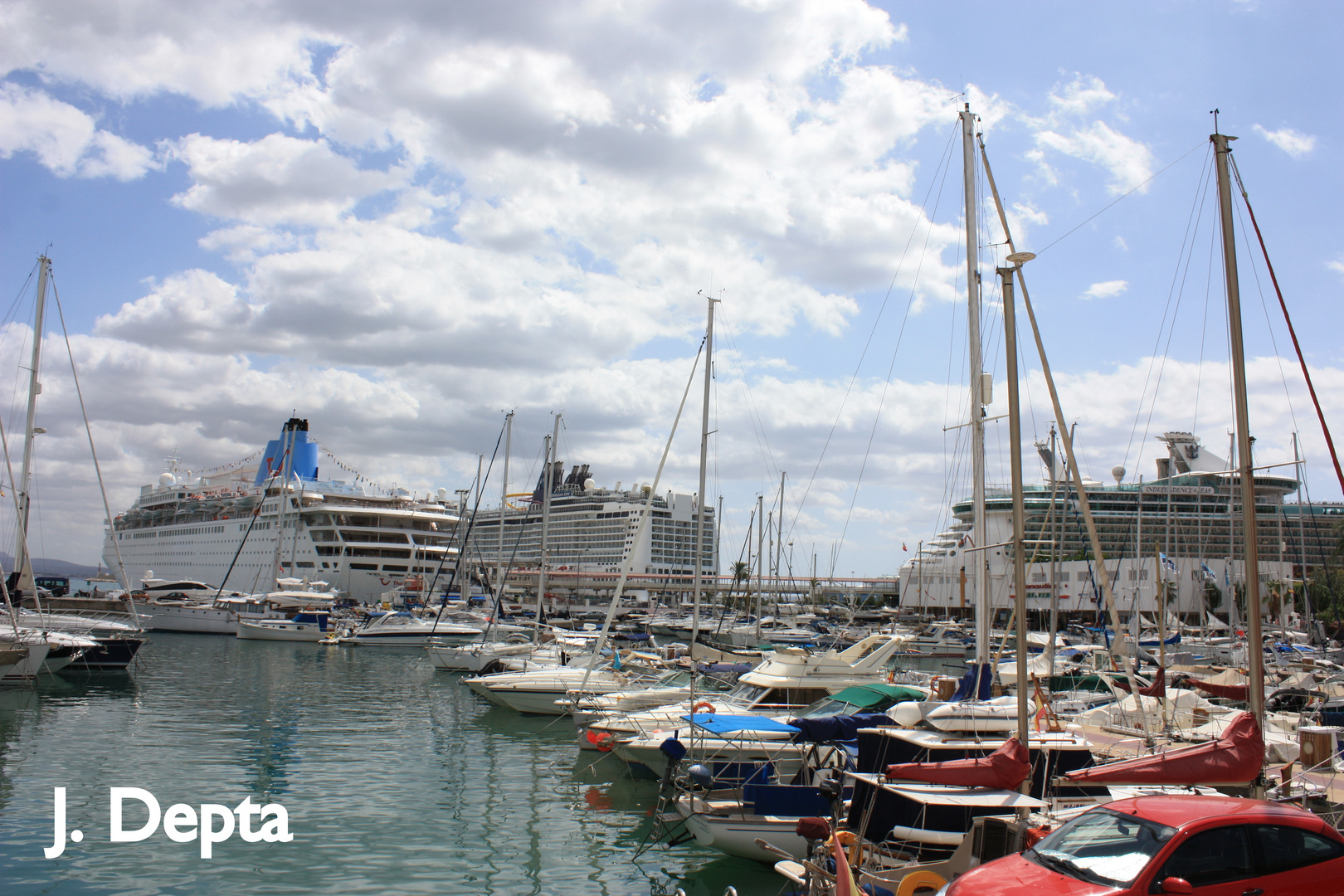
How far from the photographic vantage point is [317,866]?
11.2 m

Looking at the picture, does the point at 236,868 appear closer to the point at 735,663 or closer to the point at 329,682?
the point at 329,682

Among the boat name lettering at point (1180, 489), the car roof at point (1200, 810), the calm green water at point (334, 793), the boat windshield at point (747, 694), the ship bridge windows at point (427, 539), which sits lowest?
the calm green water at point (334, 793)

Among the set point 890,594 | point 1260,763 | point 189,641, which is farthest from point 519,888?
point 890,594

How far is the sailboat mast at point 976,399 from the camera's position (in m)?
17.5

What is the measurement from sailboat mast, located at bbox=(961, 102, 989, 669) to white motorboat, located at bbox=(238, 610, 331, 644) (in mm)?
41093

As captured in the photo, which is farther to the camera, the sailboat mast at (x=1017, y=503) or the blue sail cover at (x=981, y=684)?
the blue sail cover at (x=981, y=684)

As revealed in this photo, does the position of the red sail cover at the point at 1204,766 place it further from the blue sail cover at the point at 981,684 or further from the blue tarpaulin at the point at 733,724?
the blue sail cover at the point at 981,684

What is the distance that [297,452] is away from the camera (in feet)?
278

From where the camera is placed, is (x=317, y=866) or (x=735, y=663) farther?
(x=735, y=663)

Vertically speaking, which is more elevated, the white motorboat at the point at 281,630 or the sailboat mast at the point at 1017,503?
the sailboat mast at the point at 1017,503

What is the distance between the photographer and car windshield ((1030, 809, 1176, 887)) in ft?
20.2

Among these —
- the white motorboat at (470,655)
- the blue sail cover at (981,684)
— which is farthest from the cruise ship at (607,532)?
the blue sail cover at (981,684)

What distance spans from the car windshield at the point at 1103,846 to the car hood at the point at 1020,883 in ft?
0.28

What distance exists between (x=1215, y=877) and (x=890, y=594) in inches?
4175
